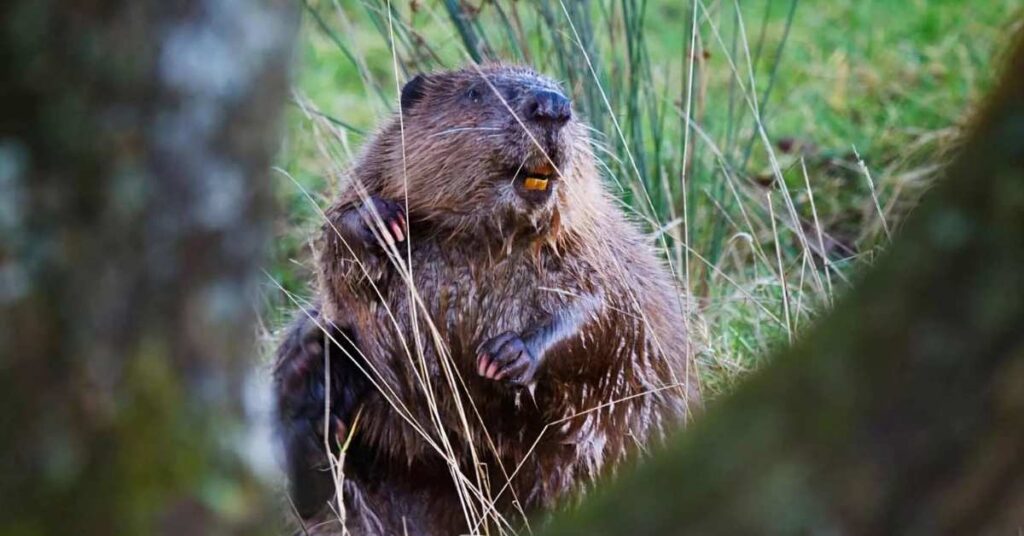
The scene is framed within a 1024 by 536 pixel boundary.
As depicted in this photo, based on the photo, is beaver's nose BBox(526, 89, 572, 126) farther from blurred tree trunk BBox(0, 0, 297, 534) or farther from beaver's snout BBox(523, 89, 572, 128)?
blurred tree trunk BBox(0, 0, 297, 534)

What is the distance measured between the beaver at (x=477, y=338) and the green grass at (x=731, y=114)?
0.79ft

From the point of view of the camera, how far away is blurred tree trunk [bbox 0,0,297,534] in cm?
115

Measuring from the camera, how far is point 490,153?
3.43 metres

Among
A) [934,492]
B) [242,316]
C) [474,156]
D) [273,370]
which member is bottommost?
[273,370]

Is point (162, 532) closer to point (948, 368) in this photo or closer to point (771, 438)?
point (771, 438)

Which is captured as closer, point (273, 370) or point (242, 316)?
point (242, 316)

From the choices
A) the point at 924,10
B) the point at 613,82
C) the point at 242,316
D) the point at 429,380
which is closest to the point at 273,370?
the point at 429,380

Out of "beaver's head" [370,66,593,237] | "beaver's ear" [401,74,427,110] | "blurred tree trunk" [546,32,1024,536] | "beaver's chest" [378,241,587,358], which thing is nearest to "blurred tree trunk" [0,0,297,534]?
"blurred tree trunk" [546,32,1024,536]

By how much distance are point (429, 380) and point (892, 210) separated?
2.55 metres

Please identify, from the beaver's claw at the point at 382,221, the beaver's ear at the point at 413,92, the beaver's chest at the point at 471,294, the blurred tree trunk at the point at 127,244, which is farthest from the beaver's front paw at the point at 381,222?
the blurred tree trunk at the point at 127,244

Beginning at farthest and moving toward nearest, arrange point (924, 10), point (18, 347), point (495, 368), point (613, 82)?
1. point (924, 10)
2. point (613, 82)
3. point (495, 368)
4. point (18, 347)

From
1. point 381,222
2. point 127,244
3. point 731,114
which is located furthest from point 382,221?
point 127,244

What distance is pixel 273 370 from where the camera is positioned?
371 cm

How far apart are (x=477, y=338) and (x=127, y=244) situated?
2.34 metres
